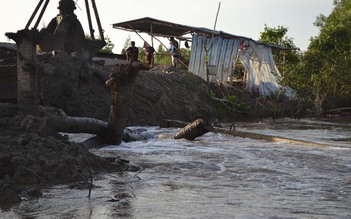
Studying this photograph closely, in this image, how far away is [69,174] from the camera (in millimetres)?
5273

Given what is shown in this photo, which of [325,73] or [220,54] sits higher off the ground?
[220,54]

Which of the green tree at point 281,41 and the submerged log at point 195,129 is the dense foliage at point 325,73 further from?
the submerged log at point 195,129

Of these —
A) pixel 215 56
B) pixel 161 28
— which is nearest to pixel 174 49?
pixel 161 28

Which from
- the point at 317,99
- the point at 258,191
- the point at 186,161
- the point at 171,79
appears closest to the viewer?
the point at 258,191

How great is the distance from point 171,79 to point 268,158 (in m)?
10.2

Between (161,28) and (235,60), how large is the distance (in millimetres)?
3106

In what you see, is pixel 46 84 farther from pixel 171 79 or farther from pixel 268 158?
pixel 268 158

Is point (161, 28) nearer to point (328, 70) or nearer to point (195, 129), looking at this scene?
point (328, 70)

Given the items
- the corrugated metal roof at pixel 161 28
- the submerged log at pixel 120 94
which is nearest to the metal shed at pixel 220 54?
the corrugated metal roof at pixel 161 28

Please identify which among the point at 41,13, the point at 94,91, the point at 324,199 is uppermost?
the point at 41,13

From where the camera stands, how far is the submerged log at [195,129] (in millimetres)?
9396

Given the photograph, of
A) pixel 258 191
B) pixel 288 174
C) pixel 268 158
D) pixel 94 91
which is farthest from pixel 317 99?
pixel 258 191

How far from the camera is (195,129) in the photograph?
31.5 feet

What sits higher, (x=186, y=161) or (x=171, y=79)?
(x=171, y=79)
